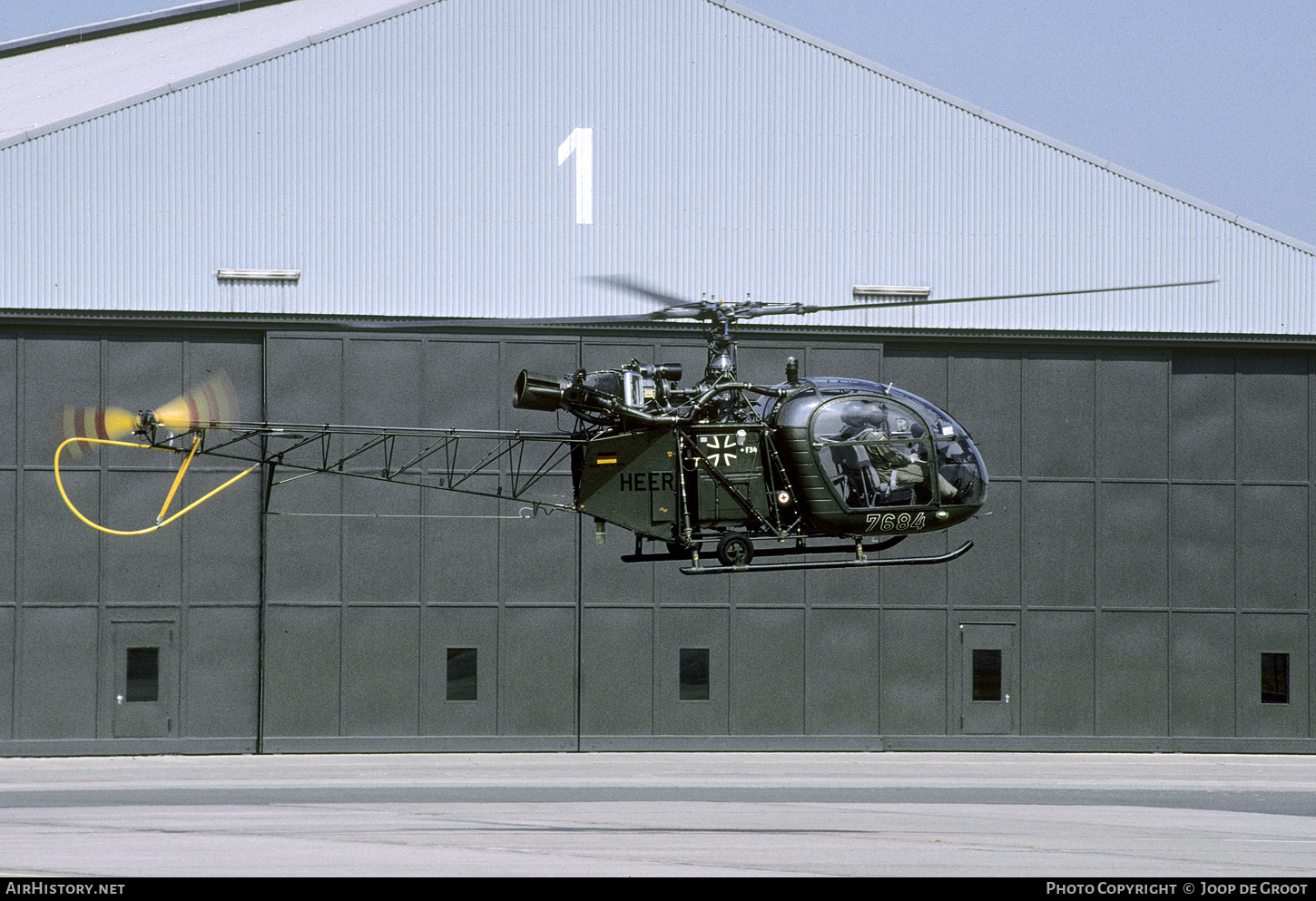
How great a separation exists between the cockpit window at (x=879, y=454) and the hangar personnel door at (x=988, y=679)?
342 inches

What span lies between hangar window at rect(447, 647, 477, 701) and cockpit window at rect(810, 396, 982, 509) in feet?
32.1

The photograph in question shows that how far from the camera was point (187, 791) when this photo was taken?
790 inches

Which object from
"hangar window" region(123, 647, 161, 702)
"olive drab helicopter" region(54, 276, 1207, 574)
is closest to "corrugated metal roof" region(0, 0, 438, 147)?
"hangar window" region(123, 647, 161, 702)

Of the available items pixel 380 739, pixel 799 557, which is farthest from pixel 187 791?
pixel 799 557

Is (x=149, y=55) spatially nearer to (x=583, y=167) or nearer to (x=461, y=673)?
(x=583, y=167)

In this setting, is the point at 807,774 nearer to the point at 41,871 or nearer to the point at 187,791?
the point at 187,791

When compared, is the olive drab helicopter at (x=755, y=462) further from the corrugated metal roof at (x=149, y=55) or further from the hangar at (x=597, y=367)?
the corrugated metal roof at (x=149, y=55)

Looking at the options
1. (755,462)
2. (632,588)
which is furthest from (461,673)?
(755,462)

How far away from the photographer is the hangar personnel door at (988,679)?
79.5ft

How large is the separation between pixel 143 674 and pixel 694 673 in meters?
9.99

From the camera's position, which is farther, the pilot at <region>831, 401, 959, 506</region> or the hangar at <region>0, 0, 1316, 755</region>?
the hangar at <region>0, 0, 1316, 755</region>

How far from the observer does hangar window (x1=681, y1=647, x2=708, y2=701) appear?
23797mm

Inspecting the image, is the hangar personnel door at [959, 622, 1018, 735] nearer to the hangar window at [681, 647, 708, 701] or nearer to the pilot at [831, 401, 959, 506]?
the hangar window at [681, 647, 708, 701]
